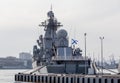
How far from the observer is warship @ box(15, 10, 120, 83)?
92200mm

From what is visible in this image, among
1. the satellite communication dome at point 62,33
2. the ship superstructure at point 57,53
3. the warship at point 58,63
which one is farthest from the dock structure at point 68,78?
the satellite communication dome at point 62,33

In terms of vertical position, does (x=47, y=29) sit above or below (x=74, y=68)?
above

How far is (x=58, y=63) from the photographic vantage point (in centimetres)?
11594

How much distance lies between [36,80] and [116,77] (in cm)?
2240

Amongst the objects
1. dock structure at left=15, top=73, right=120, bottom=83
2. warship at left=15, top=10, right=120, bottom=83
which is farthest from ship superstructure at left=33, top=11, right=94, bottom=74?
dock structure at left=15, top=73, right=120, bottom=83

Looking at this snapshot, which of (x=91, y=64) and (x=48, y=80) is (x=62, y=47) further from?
(x=48, y=80)

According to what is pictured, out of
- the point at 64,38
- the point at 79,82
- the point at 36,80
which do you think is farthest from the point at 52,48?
the point at 79,82

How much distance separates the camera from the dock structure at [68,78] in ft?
284

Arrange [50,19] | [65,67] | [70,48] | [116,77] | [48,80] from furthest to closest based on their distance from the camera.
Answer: [50,19] → [70,48] → [65,67] → [48,80] → [116,77]

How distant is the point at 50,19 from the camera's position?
143 m

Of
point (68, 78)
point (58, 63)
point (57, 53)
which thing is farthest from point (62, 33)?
point (68, 78)

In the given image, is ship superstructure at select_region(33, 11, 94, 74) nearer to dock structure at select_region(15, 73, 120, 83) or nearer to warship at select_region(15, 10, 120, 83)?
warship at select_region(15, 10, 120, 83)

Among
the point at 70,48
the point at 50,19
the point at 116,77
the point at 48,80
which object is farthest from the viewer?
the point at 50,19

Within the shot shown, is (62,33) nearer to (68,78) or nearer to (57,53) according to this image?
(57,53)
